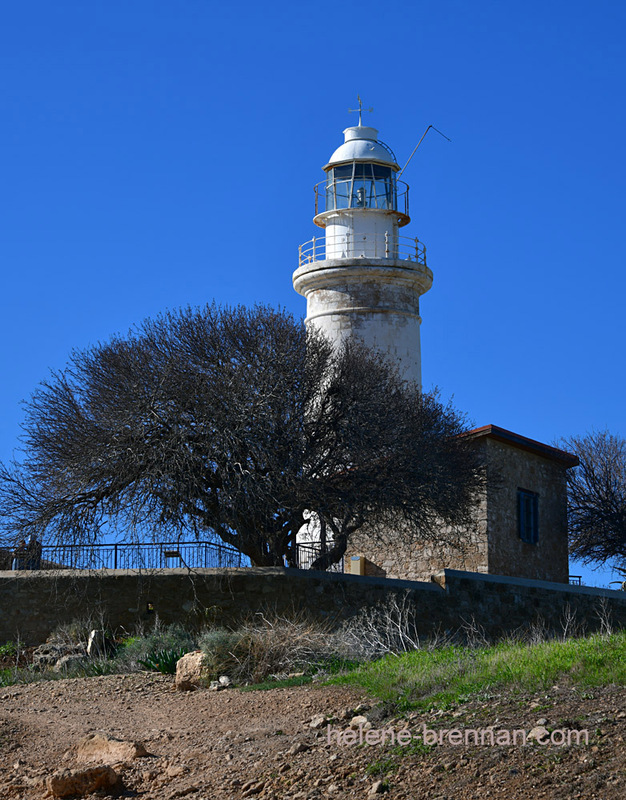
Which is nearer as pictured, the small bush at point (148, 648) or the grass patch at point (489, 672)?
the grass patch at point (489, 672)

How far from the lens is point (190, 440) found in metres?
18.9

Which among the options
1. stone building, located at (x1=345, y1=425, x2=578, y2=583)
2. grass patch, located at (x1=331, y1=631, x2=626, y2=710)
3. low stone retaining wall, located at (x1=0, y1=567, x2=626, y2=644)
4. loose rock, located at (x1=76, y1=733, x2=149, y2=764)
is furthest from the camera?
stone building, located at (x1=345, y1=425, x2=578, y2=583)

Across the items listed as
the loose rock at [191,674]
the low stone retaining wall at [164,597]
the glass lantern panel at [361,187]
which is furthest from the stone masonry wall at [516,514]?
the loose rock at [191,674]

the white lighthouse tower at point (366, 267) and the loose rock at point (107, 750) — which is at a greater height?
the white lighthouse tower at point (366, 267)

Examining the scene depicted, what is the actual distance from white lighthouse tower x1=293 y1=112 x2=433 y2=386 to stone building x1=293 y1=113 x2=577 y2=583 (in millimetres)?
30

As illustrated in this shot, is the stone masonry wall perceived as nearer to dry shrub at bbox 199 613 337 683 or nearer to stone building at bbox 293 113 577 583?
stone building at bbox 293 113 577 583

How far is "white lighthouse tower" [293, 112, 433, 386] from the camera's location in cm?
2906

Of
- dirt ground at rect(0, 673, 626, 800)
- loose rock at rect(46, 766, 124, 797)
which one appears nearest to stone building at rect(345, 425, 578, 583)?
dirt ground at rect(0, 673, 626, 800)

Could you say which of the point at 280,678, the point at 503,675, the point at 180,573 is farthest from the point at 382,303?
the point at 503,675

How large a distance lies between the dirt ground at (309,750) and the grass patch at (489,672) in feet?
0.85

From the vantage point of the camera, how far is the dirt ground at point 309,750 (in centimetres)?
690

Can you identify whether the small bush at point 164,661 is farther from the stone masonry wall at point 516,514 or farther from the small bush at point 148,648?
the stone masonry wall at point 516,514

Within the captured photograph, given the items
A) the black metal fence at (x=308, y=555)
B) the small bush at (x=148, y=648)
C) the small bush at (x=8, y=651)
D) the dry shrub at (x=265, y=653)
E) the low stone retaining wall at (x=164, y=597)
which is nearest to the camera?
the dry shrub at (x=265, y=653)

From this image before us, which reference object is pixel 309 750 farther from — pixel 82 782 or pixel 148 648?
pixel 148 648
